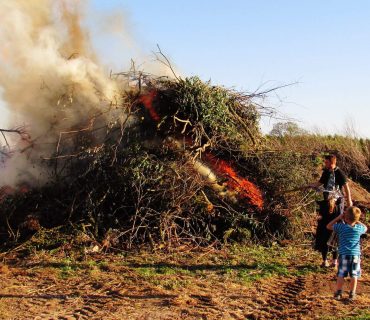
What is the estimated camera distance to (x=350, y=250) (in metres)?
4.59

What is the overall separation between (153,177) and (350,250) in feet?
12.9

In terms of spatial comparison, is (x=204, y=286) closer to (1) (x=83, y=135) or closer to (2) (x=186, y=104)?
(2) (x=186, y=104)

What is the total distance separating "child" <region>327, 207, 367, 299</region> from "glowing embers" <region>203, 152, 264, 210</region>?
10.6 feet

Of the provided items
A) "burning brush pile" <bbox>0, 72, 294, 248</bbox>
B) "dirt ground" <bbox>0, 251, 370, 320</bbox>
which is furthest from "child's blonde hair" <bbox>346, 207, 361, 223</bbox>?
"burning brush pile" <bbox>0, 72, 294, 248</bbox>

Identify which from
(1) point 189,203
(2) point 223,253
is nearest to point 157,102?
(1) point 189,203

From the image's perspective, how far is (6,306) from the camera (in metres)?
4.29

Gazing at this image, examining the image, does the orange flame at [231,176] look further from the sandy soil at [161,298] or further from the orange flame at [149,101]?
the sandy soil at [161,298]

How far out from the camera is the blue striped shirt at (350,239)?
181 inches

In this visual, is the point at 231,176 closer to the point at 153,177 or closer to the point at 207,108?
the point at 207,108

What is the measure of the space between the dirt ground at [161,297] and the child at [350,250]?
22 centimetres

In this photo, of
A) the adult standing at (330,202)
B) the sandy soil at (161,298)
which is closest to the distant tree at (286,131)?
the adult standing at (330,202)

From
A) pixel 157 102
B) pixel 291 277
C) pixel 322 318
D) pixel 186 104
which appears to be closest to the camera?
pixel 322 318

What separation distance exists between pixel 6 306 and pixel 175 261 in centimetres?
275

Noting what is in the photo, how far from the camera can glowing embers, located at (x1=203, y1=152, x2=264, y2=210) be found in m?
8.05
